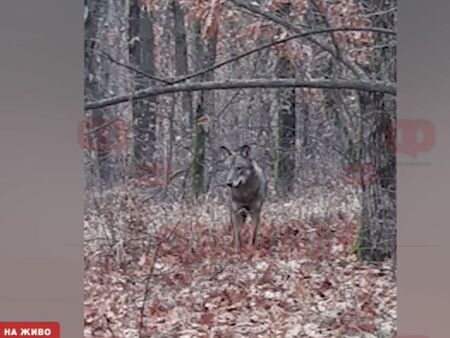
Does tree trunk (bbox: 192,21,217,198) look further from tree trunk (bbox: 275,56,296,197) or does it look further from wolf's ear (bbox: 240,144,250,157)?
tree trunk (bbox: 275,56,296,197)

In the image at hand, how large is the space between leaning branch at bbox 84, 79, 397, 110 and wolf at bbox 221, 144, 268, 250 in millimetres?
346

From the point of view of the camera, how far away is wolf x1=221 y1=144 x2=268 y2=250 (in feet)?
11.6

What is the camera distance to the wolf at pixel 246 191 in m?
3.52

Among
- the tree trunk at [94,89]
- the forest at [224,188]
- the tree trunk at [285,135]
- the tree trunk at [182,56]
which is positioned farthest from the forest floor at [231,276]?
the tree trunk at [182,56]

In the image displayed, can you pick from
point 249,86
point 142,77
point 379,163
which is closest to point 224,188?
point 249,86

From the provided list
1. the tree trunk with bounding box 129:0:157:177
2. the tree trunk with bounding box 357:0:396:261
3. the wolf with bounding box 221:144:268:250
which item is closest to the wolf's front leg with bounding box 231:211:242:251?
the wolf with bounding box 221:144:268:250

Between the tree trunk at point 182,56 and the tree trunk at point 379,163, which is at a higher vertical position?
the tree trunk at point 182,56

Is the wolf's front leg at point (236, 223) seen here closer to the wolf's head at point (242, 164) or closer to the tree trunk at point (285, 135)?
the wolf's head at point (242, 164)

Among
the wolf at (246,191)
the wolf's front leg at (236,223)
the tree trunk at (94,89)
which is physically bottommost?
the wolf's front leg at (236,223)

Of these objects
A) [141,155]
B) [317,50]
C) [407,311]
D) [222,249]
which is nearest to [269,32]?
[317,50]

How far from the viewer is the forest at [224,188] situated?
350 cm

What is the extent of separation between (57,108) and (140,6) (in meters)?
0.72

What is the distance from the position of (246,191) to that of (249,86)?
23.0 inches

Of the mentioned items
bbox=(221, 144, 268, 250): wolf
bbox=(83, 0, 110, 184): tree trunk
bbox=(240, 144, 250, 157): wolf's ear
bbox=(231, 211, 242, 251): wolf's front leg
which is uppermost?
bbox=(83, 0, 110, 184): tree trunk
